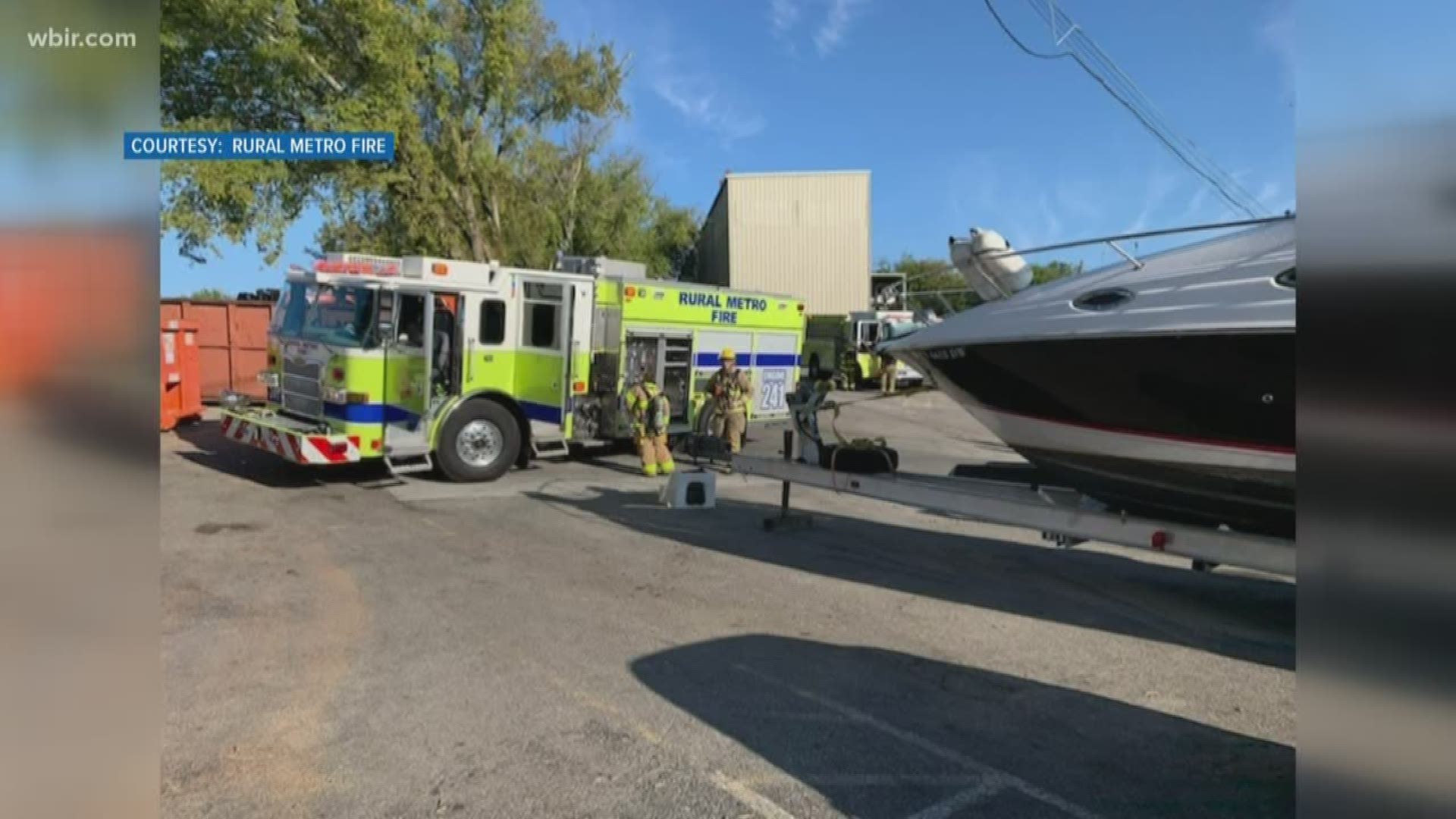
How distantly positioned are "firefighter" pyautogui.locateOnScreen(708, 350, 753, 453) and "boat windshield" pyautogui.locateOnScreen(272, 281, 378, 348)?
4684 millimetres

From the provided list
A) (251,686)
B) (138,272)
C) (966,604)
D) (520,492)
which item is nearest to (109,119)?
(138,272)

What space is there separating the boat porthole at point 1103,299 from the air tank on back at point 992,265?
112 centimetres

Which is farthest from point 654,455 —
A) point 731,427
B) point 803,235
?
point 803,235

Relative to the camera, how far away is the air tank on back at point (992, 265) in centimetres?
642

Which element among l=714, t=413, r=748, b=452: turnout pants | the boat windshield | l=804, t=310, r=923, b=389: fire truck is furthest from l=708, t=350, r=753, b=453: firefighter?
l=804, t=310, r=923, b=389: fire truck

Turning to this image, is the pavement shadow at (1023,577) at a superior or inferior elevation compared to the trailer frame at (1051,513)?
inferior

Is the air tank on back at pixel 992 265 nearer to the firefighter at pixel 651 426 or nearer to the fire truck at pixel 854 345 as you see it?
the firefighter at pixel 651 426

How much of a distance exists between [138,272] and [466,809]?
2417mm

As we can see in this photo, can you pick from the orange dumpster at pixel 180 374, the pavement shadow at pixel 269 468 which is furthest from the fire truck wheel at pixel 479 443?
the orange dumpster at pixel 180 374

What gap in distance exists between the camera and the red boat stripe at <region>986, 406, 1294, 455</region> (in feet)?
14.8

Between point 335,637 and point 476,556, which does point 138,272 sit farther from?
point 476,556

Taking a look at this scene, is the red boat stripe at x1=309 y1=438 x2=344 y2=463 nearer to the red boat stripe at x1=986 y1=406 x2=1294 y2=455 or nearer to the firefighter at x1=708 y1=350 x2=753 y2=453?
the firefighter at x1=708 y1=350 x2=753 y2=453

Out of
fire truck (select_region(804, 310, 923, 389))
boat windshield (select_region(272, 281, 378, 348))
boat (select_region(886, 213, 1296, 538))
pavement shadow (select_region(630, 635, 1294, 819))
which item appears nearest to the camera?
pavement shadow (select_region(630, 635, 1294, 819))

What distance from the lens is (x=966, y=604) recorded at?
5.66 m
